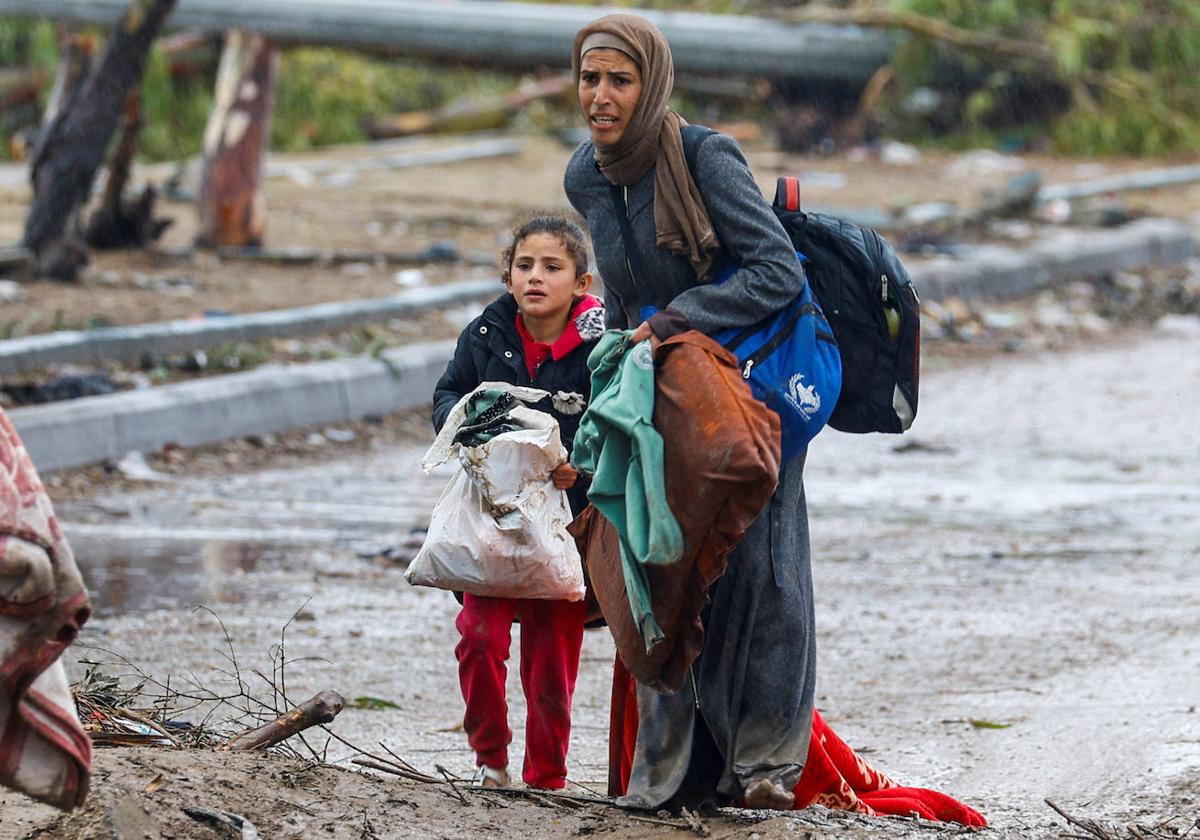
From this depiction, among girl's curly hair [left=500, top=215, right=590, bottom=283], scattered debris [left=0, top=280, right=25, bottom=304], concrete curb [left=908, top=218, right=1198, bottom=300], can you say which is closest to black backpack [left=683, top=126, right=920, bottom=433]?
girl's curly hair [left=500, top=215, right=590, bottom=283]

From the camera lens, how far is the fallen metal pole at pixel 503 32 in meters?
13.8

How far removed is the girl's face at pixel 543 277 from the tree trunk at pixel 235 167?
28.1 ft

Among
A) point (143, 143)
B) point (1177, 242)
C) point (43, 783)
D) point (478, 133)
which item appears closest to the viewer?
point (43, 783)

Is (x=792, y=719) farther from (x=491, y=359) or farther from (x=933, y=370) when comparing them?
(x=933, y=370)

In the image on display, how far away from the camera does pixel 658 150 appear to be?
3645mm

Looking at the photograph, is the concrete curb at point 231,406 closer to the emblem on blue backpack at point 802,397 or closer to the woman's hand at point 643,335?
the woman's hand at point 643,335

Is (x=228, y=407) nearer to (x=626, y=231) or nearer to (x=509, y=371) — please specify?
(x=509, y=371)

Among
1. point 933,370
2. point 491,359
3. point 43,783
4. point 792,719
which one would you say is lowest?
point 933,370

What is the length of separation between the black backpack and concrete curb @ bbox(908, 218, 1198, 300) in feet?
28.3

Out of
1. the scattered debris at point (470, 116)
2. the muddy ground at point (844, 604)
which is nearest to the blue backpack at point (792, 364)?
the muddy ground at point (844, 604)

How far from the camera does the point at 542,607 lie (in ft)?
13.8

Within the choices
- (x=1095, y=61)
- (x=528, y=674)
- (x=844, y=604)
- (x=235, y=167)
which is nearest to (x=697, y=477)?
(x=528, y=674)

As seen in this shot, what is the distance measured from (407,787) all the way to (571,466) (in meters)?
0.74

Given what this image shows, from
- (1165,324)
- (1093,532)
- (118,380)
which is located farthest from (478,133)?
(1093,532)
